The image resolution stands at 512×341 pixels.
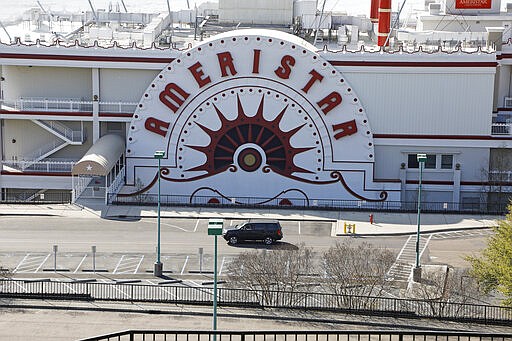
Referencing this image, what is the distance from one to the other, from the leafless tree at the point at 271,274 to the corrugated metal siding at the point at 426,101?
21023mm

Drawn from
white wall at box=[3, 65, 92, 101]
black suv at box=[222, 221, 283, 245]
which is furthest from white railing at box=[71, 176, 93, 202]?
black suv at box=[222, 221, 283, 245]

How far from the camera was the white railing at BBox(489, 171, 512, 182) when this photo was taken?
69.8m

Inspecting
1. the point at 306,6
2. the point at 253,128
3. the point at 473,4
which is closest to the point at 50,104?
the point at 253,128

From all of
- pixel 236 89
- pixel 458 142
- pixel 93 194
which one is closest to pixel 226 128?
pixel 236 89

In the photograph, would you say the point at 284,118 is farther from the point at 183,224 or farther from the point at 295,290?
the point at 295,290

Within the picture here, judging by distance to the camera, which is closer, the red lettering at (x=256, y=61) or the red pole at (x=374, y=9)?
the red lettering at (x=256, y=61)

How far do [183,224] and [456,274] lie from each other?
58.0ft

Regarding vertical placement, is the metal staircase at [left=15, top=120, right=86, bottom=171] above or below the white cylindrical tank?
below

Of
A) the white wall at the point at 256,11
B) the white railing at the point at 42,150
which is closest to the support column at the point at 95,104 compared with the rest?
the white railing at the point at 42,150

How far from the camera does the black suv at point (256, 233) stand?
187 feet

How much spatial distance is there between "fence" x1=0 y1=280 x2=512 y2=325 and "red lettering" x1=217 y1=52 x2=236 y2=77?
2228 centimetres

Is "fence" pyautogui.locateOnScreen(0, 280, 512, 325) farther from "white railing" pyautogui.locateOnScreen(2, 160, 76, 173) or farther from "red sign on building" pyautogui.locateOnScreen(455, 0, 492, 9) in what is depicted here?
"red sign on building" pyautogui.locateOnScreen(455, 0, 492, 9)

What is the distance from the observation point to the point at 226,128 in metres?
69.2

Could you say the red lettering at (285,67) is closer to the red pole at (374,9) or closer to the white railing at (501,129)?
the white railing at (501,129)
